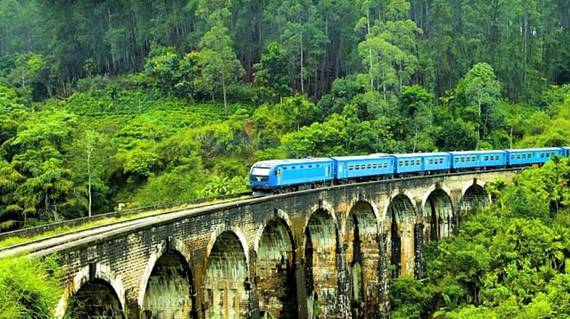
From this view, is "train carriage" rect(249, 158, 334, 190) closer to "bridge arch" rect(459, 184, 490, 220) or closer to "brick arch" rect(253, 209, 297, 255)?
"brick arch" rect(253, 209, 297, 255)

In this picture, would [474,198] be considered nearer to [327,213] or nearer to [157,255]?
[327,213]

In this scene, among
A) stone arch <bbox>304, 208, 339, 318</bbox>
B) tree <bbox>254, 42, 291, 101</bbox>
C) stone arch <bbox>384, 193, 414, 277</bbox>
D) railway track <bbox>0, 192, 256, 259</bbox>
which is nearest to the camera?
railway track <bbox>0, 192, 256, 259</bbox>

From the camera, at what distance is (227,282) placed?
20359 millimetres

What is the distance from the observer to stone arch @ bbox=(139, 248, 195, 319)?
17.0m

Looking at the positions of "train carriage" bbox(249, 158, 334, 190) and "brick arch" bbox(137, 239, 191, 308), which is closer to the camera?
"brick arch" bbox(137, 239, 191, 308)

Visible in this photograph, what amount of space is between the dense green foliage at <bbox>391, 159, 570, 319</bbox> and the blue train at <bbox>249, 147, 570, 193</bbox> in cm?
382

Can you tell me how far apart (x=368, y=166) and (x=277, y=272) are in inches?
352

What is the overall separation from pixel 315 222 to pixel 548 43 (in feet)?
154

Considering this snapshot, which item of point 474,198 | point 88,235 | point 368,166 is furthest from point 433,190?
point 88,235

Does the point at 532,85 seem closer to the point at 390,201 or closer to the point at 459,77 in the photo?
the point at 459,77

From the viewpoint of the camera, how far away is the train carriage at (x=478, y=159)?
37.3 meters

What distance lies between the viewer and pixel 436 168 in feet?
117

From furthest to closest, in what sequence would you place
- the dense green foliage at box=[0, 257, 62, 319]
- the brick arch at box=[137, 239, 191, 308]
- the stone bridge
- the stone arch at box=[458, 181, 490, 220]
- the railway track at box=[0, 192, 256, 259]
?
the stone arch at box=[458, 181, 490, 220], the brick arch at box=[137, 239, 191, 308], the stone bridge, the railway track at box=[0, 192, 256, 259], the dense green foliage at box=[0, 257, 62, 319]

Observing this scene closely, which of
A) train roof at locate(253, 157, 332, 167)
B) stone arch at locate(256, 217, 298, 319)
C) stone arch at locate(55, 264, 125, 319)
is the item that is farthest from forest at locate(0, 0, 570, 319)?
stone arch at locate(55, 264, 125, 319)
